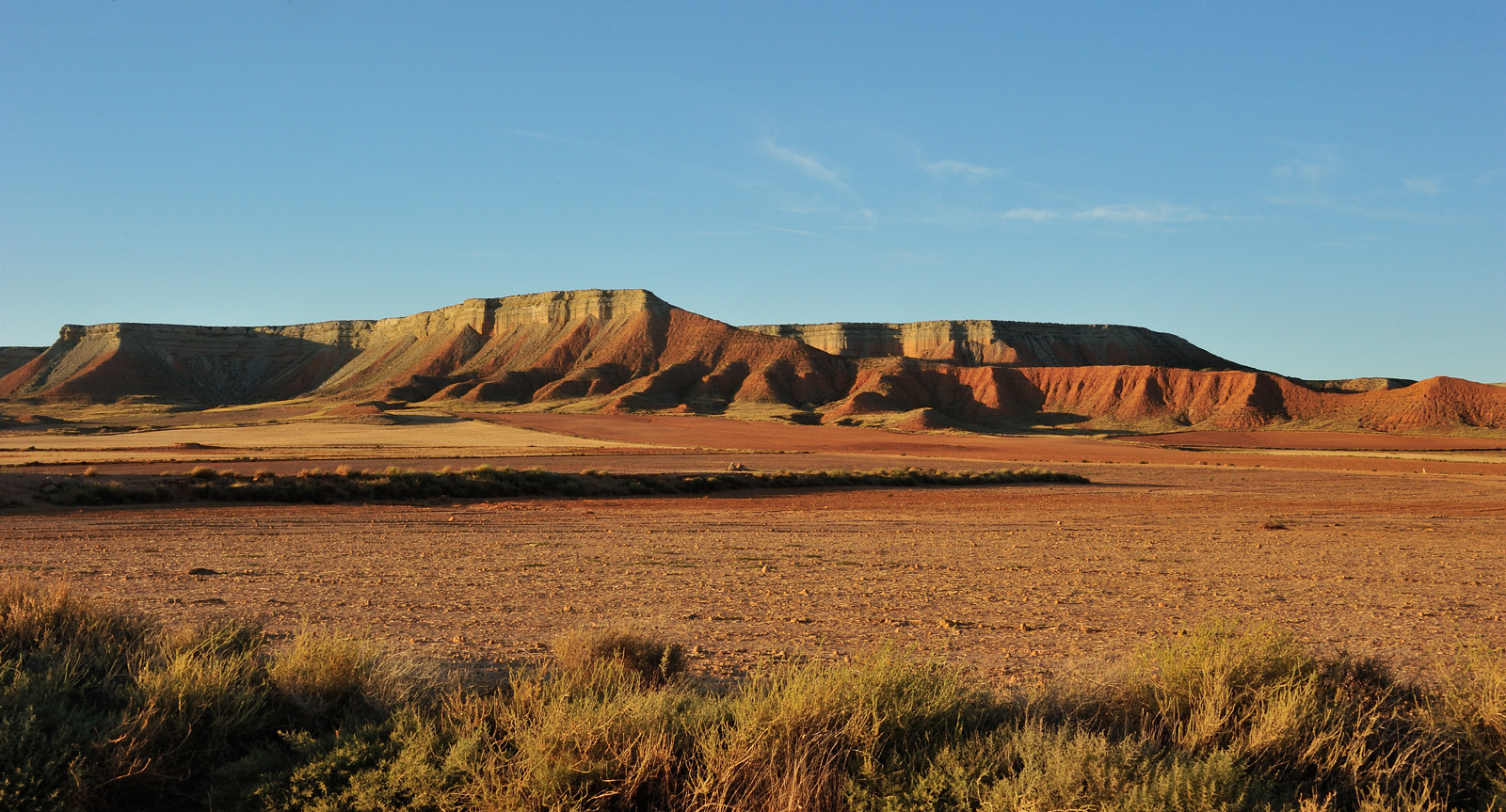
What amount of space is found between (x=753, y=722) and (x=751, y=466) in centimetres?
4195

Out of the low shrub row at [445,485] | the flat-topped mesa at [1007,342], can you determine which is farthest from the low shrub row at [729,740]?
the flat-topped mesa at [1007,342]

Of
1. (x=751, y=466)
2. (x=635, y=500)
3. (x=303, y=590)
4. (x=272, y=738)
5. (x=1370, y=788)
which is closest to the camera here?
(x=1370, y=788)

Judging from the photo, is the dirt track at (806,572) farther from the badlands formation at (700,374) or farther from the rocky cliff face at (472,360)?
the rocky cliff face at (472,360)

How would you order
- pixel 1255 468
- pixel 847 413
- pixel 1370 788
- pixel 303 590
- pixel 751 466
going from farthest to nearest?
pixel 847 413 < pixel 1255 468 < pixel 751 466 < pixel 303 590 < pixel 1370 788

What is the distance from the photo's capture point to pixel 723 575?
1448cm

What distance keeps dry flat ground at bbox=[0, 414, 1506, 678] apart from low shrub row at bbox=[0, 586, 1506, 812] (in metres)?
2.27

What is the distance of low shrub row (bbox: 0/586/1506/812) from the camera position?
4875 millimetres

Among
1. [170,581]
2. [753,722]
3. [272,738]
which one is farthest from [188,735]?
[170,581]

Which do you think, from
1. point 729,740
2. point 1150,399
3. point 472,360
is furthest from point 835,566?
point 472,360

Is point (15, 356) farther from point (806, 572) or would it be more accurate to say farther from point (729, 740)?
point (729, 740)

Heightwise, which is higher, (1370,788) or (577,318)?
(577,318)

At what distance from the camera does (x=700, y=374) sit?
136m

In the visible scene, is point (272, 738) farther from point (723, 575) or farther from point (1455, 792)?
point (723, 575)

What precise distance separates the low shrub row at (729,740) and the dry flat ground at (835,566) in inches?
89.5
